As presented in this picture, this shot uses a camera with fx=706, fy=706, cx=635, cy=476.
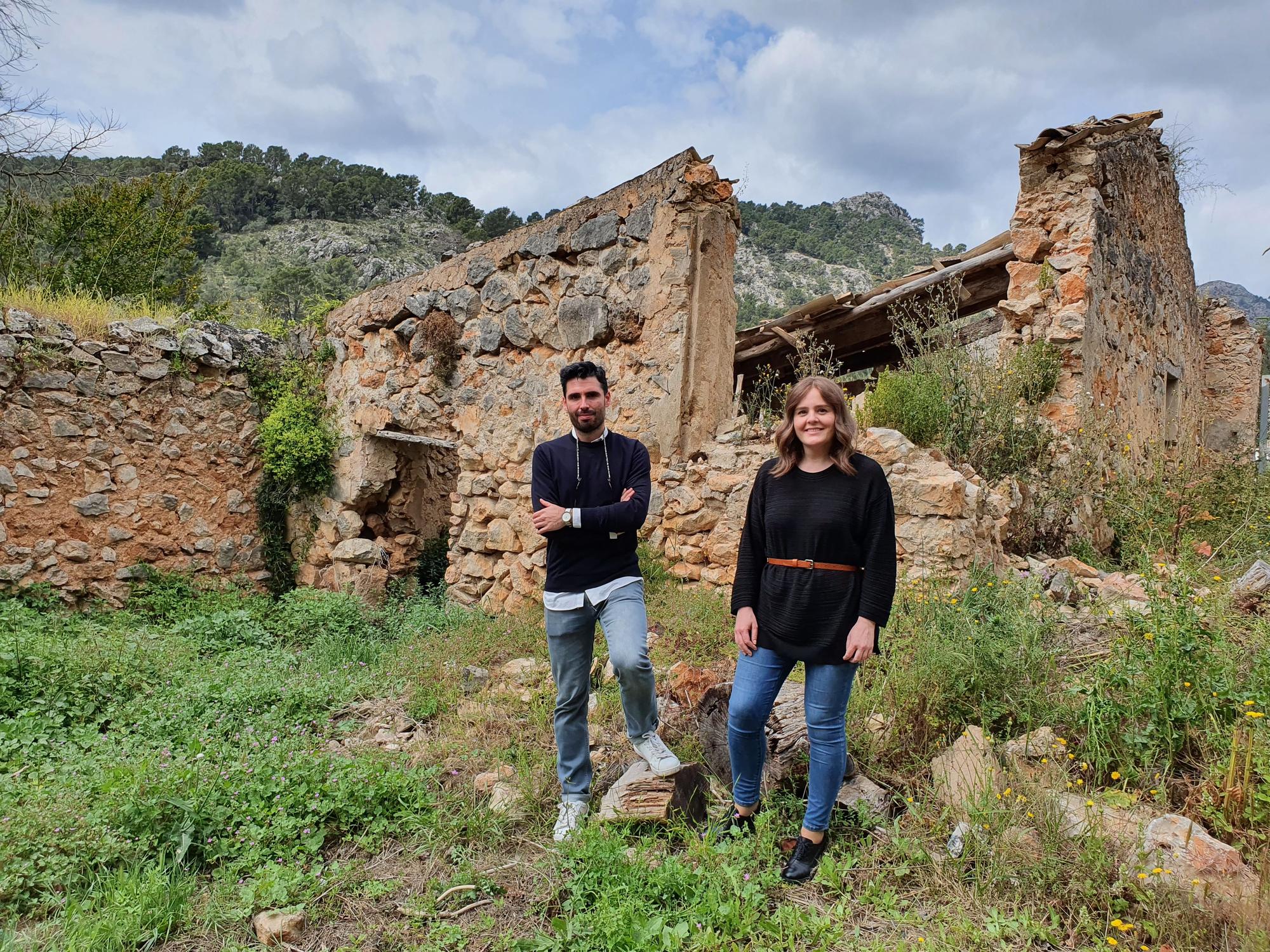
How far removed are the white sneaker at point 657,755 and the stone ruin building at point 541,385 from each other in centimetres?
200

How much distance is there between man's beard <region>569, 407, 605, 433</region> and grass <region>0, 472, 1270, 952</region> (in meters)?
1.49

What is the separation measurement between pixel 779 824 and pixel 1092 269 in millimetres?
5415

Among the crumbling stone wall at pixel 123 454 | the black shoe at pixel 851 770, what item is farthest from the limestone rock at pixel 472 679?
the crumbling stone wall at pixel 123 454

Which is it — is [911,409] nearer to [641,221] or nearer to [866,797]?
[641,221]

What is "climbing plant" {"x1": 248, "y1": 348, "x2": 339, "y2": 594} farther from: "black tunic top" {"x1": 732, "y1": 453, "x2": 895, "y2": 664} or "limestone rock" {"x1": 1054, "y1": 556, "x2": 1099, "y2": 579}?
"limestone rock" {"x1": 1054, "y1": 556, "x2": 1099, "y2": 579}

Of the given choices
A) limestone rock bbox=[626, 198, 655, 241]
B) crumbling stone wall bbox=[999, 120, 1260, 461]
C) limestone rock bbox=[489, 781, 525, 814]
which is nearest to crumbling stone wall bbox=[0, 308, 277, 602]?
limestone rock bbox=[626, 198, 655, 241]

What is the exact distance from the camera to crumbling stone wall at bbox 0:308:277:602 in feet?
20.7

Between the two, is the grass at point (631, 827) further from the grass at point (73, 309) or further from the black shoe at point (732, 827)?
the grass at point (73, 309)

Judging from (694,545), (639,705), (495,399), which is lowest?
(639,705)

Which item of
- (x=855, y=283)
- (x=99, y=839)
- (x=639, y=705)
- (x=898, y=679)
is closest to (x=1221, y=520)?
(x=898, y=679)

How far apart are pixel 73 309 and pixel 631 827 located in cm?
728

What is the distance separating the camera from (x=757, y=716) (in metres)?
2.55

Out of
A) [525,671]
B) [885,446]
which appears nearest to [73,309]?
[525,671]

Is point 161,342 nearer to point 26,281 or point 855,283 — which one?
point 26,281
